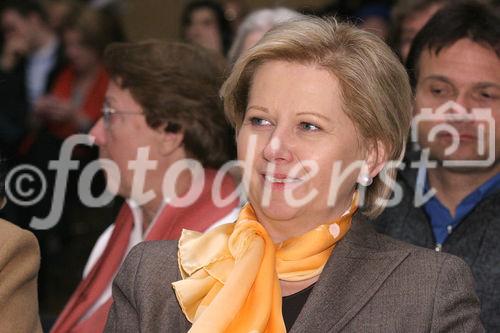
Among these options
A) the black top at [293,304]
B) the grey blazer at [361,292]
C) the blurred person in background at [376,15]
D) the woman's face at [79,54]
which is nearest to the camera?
the grey blazer at [361,292]

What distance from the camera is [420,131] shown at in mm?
3328

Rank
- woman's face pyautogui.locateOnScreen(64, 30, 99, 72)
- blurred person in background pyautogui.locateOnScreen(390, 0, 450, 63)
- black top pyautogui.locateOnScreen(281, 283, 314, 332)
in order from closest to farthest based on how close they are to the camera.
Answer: black top pyautogui.locateOnScreen(281, 283, 314, 332)
blurred person in background pyautogui.locateOnScreen(390, 0, 450, 63)
woman's face pyautogui.locateOnScreen(64, 30, 99, 72)

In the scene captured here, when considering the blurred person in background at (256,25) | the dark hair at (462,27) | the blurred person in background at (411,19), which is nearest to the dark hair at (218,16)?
the blurred person in background at (256,25)

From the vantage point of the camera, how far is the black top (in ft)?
8.04

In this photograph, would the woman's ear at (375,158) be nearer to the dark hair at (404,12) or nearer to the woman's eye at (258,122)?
the woman's eye at (258,122)

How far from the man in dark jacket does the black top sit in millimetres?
823

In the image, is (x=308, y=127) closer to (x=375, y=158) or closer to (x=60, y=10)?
(x=375, y=158)

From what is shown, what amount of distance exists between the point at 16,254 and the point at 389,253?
3.26 feet

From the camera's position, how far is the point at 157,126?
137 inches

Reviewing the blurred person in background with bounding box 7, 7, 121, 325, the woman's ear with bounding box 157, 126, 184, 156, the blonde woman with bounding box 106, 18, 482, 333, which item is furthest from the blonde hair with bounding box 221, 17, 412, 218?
the blurred person in background with bounding box 7, 7, 121, 325

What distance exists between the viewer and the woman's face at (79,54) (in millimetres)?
6152

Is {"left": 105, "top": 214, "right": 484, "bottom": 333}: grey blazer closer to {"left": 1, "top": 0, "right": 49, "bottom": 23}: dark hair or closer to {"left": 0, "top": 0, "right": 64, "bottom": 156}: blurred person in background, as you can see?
{"left": 0, "top": 0, "right": 64, "bottom": 156}: blurred person in background

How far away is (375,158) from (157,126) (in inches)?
44.1

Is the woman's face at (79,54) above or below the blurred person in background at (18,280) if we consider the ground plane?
below
